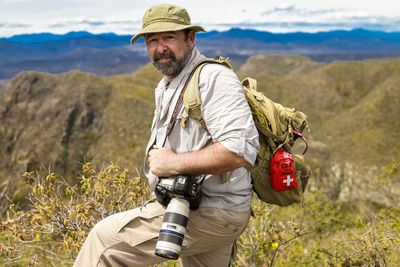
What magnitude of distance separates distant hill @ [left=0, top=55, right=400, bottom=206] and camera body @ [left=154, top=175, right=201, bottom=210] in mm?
53663

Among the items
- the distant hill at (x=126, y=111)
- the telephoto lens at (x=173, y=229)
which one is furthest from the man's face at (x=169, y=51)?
the distant hill at (x=126, y=111)

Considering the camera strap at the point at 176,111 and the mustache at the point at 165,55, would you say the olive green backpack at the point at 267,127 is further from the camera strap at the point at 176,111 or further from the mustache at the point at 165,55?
the mustache at the point at 165,55

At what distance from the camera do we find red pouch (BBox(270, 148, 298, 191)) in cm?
295

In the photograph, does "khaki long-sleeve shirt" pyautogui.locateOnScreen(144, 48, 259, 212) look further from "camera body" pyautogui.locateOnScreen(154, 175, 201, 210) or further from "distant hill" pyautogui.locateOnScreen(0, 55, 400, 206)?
"distant hill" pyautogui.locateOnScreen(0, 55, 400, 206)

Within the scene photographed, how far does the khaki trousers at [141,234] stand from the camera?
2902mm

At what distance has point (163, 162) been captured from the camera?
2.84m

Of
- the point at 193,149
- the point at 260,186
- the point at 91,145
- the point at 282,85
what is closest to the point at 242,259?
the point at 260,186

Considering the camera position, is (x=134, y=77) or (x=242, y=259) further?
(x=134, y=77)

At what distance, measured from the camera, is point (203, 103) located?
8.98 feet

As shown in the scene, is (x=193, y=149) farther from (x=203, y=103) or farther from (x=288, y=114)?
(x=288, y=114)

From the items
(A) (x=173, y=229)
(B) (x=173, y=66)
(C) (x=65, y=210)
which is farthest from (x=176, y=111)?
(C) (x=65, y=210)

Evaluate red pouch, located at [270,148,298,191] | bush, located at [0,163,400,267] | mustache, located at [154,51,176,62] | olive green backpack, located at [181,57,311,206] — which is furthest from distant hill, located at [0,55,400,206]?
mustache, located at [154,51,176,62]

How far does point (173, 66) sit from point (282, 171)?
943 millimetres

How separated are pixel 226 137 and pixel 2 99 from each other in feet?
435
